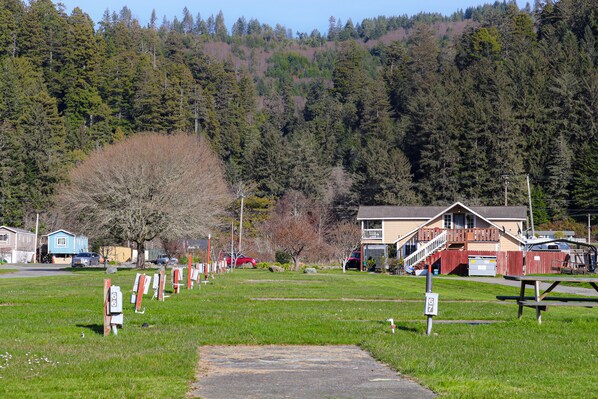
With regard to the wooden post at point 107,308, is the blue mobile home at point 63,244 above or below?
above

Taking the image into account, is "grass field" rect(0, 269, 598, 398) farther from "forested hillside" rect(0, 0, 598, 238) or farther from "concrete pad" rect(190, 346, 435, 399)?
"forested hillside" rect(0, 0, 598, 238)

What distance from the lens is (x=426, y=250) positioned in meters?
70.9

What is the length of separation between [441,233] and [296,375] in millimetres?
60535

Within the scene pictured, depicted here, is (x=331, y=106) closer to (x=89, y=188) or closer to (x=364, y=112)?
(x=364, y=112)

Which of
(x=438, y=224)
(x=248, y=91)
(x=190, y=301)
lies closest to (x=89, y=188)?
(x=438, y=224)

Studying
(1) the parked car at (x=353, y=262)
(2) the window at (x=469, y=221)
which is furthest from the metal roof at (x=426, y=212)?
(1) the parked car at (x=353, y=262)

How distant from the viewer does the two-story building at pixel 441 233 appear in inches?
2739

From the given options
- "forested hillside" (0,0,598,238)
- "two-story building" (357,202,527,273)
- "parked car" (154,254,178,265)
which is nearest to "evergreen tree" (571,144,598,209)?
"forested hillside" (0,0,598,238)

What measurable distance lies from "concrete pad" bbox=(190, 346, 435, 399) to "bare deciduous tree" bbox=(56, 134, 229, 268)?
48.3 m

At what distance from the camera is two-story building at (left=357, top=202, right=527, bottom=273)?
69562mm

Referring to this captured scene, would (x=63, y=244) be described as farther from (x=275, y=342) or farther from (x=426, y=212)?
(x=275, y=342)

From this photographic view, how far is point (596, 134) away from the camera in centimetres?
10788

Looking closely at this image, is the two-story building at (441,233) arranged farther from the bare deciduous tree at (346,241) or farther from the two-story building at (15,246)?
the two-story building at (15,246)

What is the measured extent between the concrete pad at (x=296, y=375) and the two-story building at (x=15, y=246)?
84.2 m
